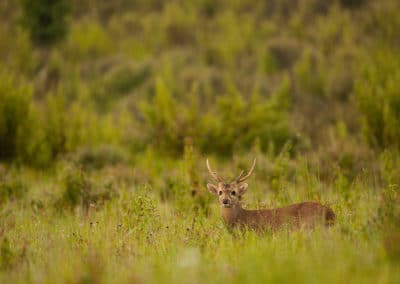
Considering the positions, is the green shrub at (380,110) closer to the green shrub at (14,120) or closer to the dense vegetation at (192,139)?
the dense vegetation at (192,139)

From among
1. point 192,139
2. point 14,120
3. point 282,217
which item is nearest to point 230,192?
point 282,217

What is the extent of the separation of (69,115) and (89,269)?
36.8 ft

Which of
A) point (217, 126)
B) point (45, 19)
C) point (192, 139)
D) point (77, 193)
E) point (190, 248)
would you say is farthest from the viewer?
point (45, 19)

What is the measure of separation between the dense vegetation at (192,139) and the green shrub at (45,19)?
10cm

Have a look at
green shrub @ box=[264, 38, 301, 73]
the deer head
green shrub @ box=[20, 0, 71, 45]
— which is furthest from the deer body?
green shrub @ box=[20, 0, 71, 45]

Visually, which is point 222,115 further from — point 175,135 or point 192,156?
point 192,156

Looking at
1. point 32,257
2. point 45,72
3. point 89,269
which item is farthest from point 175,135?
point 45,72

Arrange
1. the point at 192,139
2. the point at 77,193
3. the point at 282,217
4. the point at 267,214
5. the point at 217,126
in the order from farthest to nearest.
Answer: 1. the point at 217,126
2. the point at 192,139
3. the point at 77,193
4. the point at 267,214
5. the point at 282,217

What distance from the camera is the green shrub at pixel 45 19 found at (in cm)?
2789

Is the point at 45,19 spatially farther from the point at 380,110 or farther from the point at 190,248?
the point at 190,248

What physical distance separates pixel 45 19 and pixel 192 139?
18.9m

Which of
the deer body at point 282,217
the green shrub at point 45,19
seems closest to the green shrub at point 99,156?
the deer body at point 282,217

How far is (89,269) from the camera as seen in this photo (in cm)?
371

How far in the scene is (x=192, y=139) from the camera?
13523 mm
